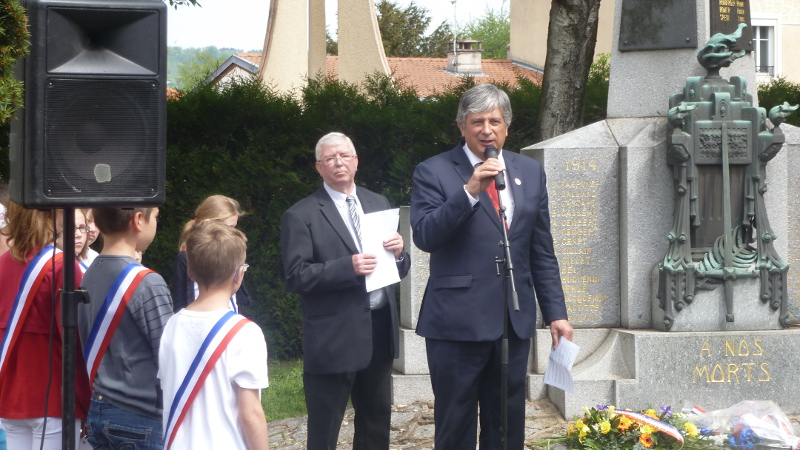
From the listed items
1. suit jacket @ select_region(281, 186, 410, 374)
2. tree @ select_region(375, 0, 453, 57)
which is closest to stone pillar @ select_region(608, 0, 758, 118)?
suit jacket @ select_region(281, 186, 410, 374)

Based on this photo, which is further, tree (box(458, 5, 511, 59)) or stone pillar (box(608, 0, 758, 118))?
tree (box(458, 5, 511, 59))

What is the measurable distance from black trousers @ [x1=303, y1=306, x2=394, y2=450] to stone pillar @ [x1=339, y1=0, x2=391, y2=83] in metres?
17.5

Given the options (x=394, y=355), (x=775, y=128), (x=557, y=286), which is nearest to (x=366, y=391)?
(x=394, y=355)

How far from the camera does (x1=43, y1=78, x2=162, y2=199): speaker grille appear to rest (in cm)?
358

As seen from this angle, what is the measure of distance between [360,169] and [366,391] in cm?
472

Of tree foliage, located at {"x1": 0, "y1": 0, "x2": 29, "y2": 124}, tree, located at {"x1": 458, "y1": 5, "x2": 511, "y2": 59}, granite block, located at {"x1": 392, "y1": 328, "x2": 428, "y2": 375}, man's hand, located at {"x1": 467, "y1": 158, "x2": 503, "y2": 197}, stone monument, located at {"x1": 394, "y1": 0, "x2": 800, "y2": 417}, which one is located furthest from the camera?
tree, located at {"x1": 458, "y1": 5, "x2": 511, "y2": 59}

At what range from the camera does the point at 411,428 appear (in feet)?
22.2

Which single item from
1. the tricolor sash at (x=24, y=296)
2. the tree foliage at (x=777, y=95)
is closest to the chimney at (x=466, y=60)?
the tree foliage at (x=777, y=95)

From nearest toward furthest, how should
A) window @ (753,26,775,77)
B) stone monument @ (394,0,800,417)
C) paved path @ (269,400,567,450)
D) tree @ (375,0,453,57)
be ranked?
paved path @ (269,400,567,450)
stone monument @ (394,0,800,417)
window @ (753,26,775,77)
tree @ (375,0,453,57)

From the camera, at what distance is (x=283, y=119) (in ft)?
31.7

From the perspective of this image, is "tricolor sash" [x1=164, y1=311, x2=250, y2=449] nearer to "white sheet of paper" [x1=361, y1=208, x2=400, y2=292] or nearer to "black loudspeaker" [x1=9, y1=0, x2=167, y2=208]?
"black loudspeaker" [x1=9, y1=0, x2=167, y2=208]

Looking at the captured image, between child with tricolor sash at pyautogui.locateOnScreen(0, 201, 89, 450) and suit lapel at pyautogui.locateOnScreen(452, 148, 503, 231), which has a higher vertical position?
suit lapel at pyautogui.locateOnScreen(452, 148, 503, 231)

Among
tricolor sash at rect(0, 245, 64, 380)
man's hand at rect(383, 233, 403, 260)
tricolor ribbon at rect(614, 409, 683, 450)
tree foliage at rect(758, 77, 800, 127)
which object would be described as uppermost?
tree foliage at rect(758, 77, 800, 127)

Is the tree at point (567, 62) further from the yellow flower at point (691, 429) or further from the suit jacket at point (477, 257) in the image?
the suit jacket at point (477, 257)
